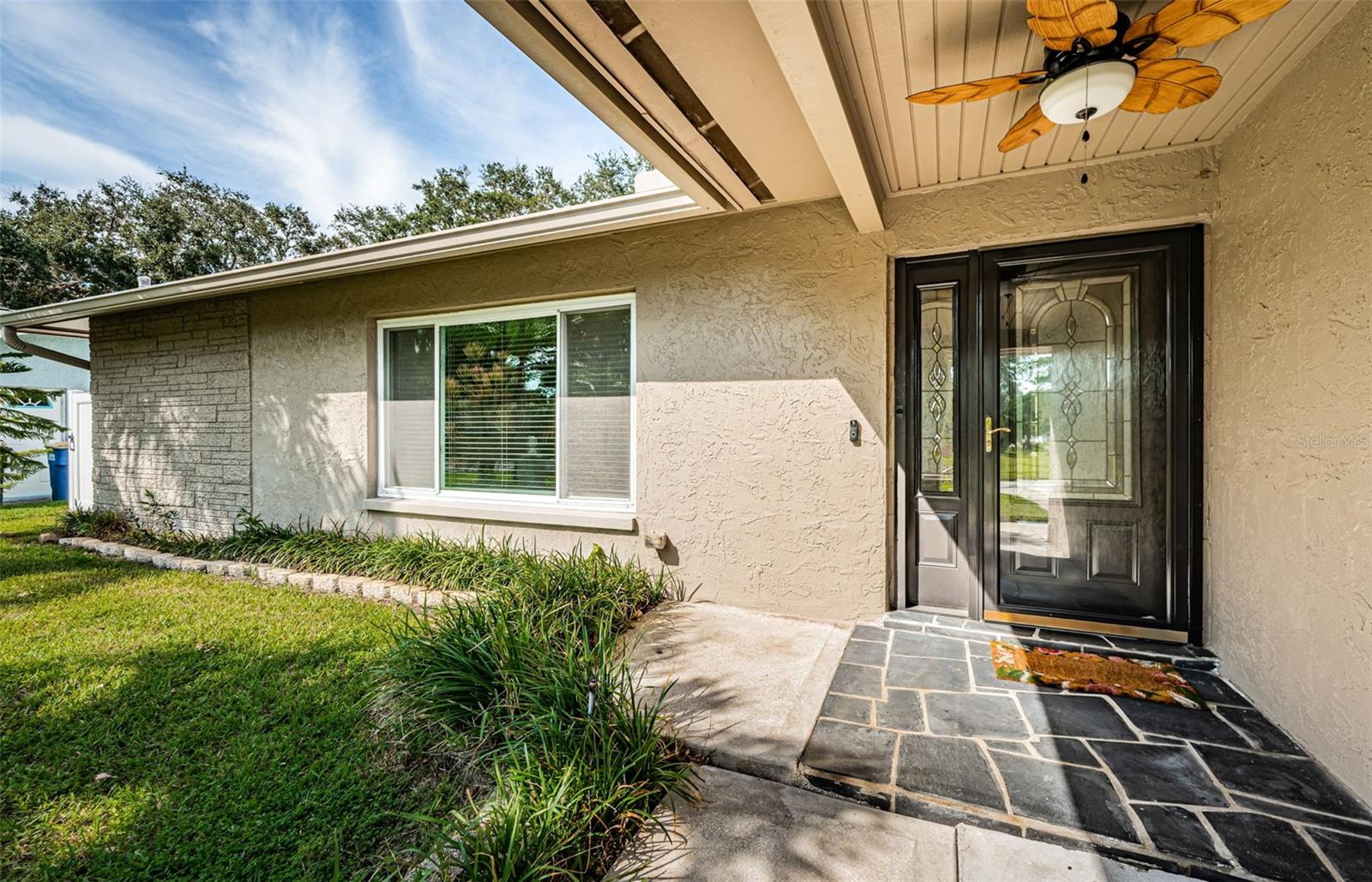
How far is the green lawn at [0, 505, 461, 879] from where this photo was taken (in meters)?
1.72

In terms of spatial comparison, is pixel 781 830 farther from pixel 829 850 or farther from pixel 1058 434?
pixel 1058 434

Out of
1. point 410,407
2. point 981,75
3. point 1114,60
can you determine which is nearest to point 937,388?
point 981,75

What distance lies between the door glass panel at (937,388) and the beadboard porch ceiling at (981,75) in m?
0.75

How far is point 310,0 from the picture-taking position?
7.55 metres

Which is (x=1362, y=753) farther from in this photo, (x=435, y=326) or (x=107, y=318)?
(x=107, y=318)

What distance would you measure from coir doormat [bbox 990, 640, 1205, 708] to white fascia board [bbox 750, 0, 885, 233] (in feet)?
8.20

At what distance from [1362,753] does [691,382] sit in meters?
3.29

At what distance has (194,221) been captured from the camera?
18.1 metres

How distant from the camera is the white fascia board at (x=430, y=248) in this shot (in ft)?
11.3

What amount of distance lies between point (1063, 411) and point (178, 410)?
8468mm

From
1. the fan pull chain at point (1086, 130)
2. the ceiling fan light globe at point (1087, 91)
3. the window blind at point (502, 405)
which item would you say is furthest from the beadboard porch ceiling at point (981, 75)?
the window blind at point (502, 405)

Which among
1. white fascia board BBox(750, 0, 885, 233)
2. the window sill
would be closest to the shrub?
the window sill

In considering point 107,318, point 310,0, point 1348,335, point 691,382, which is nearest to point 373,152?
point 310,0

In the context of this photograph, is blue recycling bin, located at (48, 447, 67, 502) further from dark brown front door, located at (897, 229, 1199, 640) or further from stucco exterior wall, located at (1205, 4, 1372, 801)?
stucco exterior wall, located at (1205, 4, 1372, 801)
